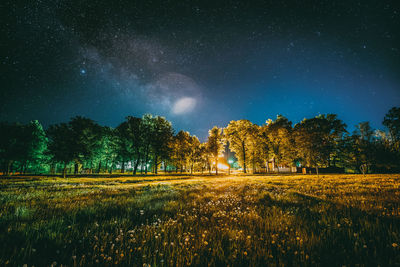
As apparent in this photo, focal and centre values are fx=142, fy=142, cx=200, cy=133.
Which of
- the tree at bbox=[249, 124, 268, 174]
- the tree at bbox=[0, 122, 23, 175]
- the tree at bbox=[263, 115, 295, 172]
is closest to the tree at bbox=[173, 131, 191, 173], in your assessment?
the tree at bbox=[249, 124, 268, 174]

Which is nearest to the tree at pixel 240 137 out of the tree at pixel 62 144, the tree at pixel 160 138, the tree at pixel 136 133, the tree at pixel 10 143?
the tree at pixel 160 138

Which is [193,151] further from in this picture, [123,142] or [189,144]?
[123,142]

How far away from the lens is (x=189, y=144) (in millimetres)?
49062

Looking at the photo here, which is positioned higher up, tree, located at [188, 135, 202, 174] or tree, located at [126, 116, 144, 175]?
tree, located at [126, 116, 144, 175]

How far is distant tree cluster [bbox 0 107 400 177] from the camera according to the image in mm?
30000

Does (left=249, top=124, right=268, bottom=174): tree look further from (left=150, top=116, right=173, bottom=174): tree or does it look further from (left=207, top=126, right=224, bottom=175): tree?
(left=150, top=116, right=173, bottom=174): tree

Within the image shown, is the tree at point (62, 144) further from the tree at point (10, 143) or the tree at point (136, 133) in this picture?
the tree at point (10, 143)

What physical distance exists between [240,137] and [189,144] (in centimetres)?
1750

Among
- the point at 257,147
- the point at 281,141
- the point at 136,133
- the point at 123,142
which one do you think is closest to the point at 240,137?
the point at 257,147

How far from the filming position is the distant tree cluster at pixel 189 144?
30000 mm

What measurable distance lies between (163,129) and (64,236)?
44.8 metres

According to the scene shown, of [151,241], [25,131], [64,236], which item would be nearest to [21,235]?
[64,236]

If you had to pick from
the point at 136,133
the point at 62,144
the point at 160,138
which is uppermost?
the point at 136,133

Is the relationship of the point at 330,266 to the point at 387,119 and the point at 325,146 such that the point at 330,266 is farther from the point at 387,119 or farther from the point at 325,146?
the point at 387,119
